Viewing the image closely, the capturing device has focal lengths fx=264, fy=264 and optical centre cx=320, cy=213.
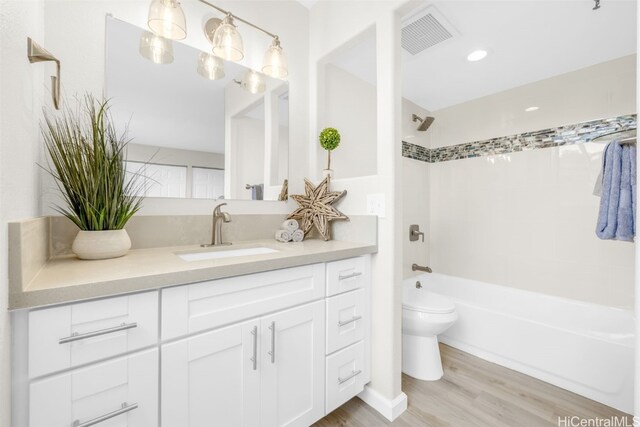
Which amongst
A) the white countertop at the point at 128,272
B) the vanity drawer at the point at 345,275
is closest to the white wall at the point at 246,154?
the white countertop at the point at 128,272

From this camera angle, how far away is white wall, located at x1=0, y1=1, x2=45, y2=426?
23.2 inches

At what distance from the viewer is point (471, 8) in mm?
1555

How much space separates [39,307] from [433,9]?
2163mm

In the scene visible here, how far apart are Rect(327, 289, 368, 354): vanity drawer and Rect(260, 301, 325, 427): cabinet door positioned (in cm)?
6

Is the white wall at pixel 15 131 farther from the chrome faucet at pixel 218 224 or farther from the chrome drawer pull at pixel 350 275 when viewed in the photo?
the chrome drawer pull at pixel 350 275

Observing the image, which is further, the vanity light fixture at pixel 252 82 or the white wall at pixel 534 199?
the white wall at pixel 534 199

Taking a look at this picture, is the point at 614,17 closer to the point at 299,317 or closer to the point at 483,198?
the point at 483,198

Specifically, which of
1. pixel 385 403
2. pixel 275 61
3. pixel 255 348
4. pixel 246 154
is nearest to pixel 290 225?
pixel 246 154

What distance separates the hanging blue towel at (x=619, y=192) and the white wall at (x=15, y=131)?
6.65 ft

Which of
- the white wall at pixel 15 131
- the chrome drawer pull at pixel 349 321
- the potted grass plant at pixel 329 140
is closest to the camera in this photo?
the white wall at pixel 15 131

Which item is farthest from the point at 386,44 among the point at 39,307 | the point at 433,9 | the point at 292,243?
the point at 39,307

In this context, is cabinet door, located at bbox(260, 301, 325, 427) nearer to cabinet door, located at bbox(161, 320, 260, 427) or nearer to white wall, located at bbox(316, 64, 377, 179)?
cabinet door, located at bbox(161, 320, 260, 427)

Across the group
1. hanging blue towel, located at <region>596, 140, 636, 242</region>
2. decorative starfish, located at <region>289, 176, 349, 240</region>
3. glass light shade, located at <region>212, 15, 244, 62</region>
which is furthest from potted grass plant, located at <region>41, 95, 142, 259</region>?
hanging blue towel, located at <region>596, 140, 636, 242</region>

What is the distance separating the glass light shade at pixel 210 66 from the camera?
1452 millimetres
